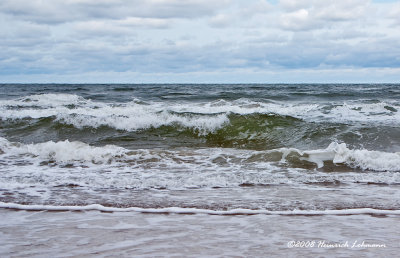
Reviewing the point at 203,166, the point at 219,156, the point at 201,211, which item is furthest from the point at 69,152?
the point at 201,211

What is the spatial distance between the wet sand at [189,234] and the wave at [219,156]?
296cm

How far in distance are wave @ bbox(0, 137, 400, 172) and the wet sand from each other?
2960 mm

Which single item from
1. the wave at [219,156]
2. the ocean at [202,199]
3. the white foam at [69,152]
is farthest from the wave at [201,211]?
the white foam at [69,152]

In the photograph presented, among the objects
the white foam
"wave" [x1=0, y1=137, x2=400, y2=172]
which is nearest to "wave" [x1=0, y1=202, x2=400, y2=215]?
"wave" [x1=0, y1=137, x2=400, y2=172]

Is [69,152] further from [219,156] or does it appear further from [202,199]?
[202,199]

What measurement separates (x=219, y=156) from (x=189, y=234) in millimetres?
4163

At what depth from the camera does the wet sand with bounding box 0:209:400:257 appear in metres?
3.19

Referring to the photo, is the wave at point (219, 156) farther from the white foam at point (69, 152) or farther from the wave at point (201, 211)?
the wave at point (201, 211)

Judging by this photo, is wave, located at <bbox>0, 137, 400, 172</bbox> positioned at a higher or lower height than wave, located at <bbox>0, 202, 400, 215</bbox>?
higher

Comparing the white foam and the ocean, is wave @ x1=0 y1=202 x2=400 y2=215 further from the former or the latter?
the white foam

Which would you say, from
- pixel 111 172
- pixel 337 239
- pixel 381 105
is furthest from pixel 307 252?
pixel 381 105

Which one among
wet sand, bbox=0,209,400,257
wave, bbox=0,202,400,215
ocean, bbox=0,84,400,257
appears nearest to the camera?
wet sand, bbox=0,209,400,257

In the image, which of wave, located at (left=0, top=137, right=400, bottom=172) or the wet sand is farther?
wave, located at (left=0, top=137, right=400, bottom=172)

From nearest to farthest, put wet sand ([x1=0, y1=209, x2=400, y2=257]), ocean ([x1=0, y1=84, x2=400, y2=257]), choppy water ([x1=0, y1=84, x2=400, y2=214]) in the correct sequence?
wet sand ([x1=0, y1=209, x2=400, y2=257]) < ocean ([x1=0, y1=84, x2=400, y2=257]) < choppy water ([x1=0, y1=84, x2=400, y2=214])
